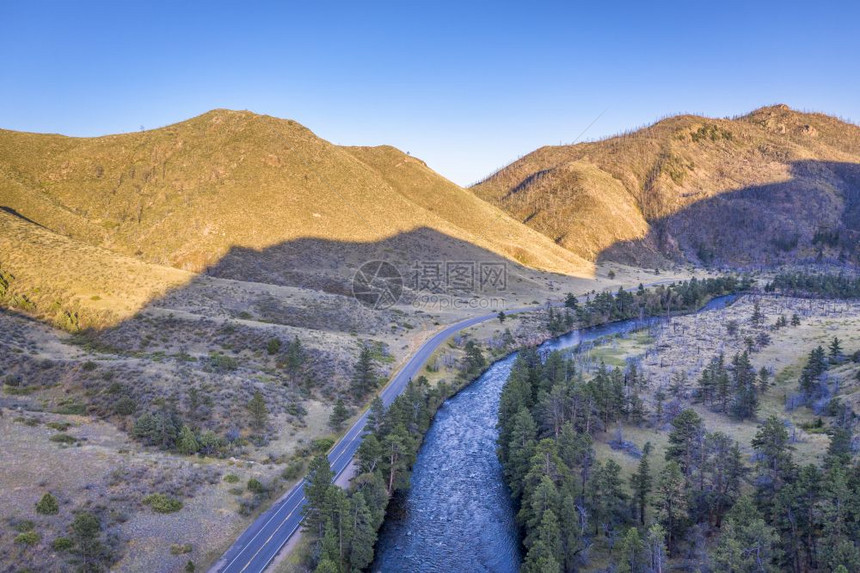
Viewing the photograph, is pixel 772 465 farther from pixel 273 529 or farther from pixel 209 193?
pixel 209 193

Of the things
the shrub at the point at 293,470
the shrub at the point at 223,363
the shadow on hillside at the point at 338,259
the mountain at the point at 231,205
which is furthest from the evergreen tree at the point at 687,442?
the mountain at the point at 231,205

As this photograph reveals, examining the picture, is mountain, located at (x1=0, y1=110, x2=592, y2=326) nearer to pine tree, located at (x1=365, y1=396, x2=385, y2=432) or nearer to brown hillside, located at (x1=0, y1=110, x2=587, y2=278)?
brown hillside, located at (x1=0, y1=110, x2=587, y2=278)

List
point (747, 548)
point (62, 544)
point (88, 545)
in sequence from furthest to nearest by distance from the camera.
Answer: point (62, 544) → point (88, 545) → point (747, 548)

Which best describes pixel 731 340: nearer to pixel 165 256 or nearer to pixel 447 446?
pixel 447 446

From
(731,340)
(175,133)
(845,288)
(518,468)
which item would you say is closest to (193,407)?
(518,468)

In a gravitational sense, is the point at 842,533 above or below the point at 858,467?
below

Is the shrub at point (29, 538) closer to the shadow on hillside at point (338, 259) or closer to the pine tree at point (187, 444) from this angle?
the pine tree at point (187, 444)

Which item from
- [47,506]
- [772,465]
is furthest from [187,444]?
[772,465]
